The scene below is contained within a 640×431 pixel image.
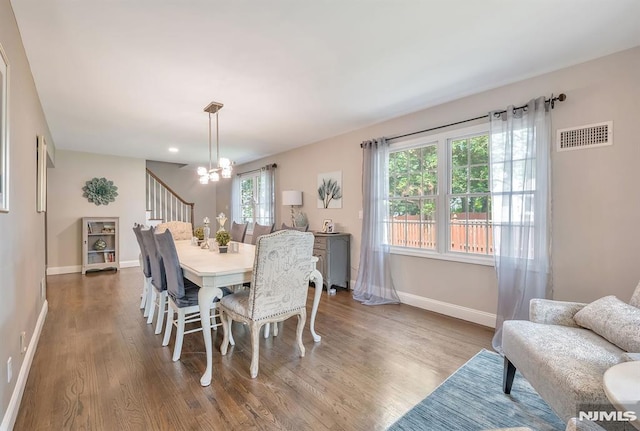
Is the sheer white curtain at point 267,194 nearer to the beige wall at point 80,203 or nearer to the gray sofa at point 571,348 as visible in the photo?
the beige wall at point 80,203

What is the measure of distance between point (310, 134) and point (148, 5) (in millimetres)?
3102

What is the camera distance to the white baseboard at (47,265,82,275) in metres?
5.77

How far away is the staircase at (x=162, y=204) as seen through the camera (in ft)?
23.2

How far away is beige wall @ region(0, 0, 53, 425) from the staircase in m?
4.40

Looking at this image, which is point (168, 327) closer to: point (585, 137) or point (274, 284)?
point (274, 284)

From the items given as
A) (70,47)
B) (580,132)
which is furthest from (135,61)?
(580,132)

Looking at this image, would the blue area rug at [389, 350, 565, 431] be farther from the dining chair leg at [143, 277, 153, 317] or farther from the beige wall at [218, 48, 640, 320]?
the dining chair leg at [143, 277, 153, 317]

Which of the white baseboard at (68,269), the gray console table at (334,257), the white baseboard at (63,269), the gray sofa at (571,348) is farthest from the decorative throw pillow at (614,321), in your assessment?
the white baseboard at (63,269)

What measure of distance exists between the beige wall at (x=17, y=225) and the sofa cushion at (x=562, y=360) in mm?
2688

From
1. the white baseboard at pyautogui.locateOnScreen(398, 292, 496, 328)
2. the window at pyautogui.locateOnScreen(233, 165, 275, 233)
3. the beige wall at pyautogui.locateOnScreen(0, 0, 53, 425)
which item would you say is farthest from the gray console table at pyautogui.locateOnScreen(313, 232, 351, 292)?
the beige wall at pyautogui.locateOnScreen(0, 0, 53, 425)

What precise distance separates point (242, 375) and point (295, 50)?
8.06 feet

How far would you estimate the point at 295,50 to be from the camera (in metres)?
2.31

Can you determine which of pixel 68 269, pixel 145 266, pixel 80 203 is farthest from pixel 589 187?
pixel 68 269

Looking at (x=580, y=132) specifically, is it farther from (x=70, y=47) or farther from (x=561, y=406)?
(x=70, y=47)
